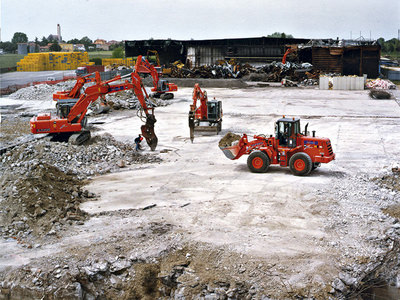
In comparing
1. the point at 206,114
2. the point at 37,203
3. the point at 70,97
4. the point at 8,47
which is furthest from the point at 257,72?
the point at 8,47

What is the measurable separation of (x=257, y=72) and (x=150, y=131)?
40.3 m

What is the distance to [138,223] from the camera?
15.0 metres

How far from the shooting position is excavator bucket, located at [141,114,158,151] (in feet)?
79.0

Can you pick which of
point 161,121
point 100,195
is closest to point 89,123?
point 161,121

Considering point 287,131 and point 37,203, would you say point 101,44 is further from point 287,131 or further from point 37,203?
point 37,203

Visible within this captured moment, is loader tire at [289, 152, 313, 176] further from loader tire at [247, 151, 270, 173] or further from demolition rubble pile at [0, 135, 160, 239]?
demolition rubble pile at [0, 135, 160, 239]

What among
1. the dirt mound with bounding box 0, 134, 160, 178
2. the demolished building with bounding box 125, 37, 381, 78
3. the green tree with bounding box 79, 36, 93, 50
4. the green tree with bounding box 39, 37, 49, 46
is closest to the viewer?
the dirt mound with bounding box 0, 134, 160, 178

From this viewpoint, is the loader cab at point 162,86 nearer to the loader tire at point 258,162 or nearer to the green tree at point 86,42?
the loader tire at point 258,162

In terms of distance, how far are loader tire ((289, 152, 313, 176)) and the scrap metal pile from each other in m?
41.1

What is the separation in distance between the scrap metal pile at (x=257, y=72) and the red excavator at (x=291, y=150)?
40.6 meters

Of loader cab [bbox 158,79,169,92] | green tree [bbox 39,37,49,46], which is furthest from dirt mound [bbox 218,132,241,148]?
green tree [bbox 39,37,49,46]

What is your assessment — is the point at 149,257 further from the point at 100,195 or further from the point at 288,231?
the point at 100,195

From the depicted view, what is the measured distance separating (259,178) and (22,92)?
36792 mm

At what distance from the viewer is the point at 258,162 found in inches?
784
